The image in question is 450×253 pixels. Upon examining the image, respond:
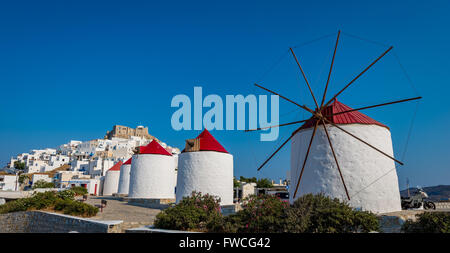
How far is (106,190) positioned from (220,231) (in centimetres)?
2584

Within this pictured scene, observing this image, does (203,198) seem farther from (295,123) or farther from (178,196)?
(178,196)

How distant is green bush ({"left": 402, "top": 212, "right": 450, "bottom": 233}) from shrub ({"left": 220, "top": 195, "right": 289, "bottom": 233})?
8.80 feet

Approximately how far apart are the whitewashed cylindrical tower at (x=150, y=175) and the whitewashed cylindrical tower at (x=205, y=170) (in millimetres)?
4353

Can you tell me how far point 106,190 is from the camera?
29.7m

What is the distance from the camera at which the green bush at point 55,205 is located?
406 inches

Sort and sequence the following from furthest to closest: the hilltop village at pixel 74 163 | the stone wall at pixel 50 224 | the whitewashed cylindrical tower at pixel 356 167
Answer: the hilltop village at pixel 74 163 < the whitewashed cylindrical tower at pixel 356 167 < the stone wall at pixel 50 224

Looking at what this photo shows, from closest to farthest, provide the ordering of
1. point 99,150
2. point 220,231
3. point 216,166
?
1. point 220,231
2. point 216,166
3. point 99,150

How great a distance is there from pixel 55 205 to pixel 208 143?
710 centimetres

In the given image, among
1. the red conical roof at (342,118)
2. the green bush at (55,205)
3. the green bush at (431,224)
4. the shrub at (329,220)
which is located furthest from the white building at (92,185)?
the green bush at (431,224)

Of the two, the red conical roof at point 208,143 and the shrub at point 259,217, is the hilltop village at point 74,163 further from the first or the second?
the shrub at point 259,217
